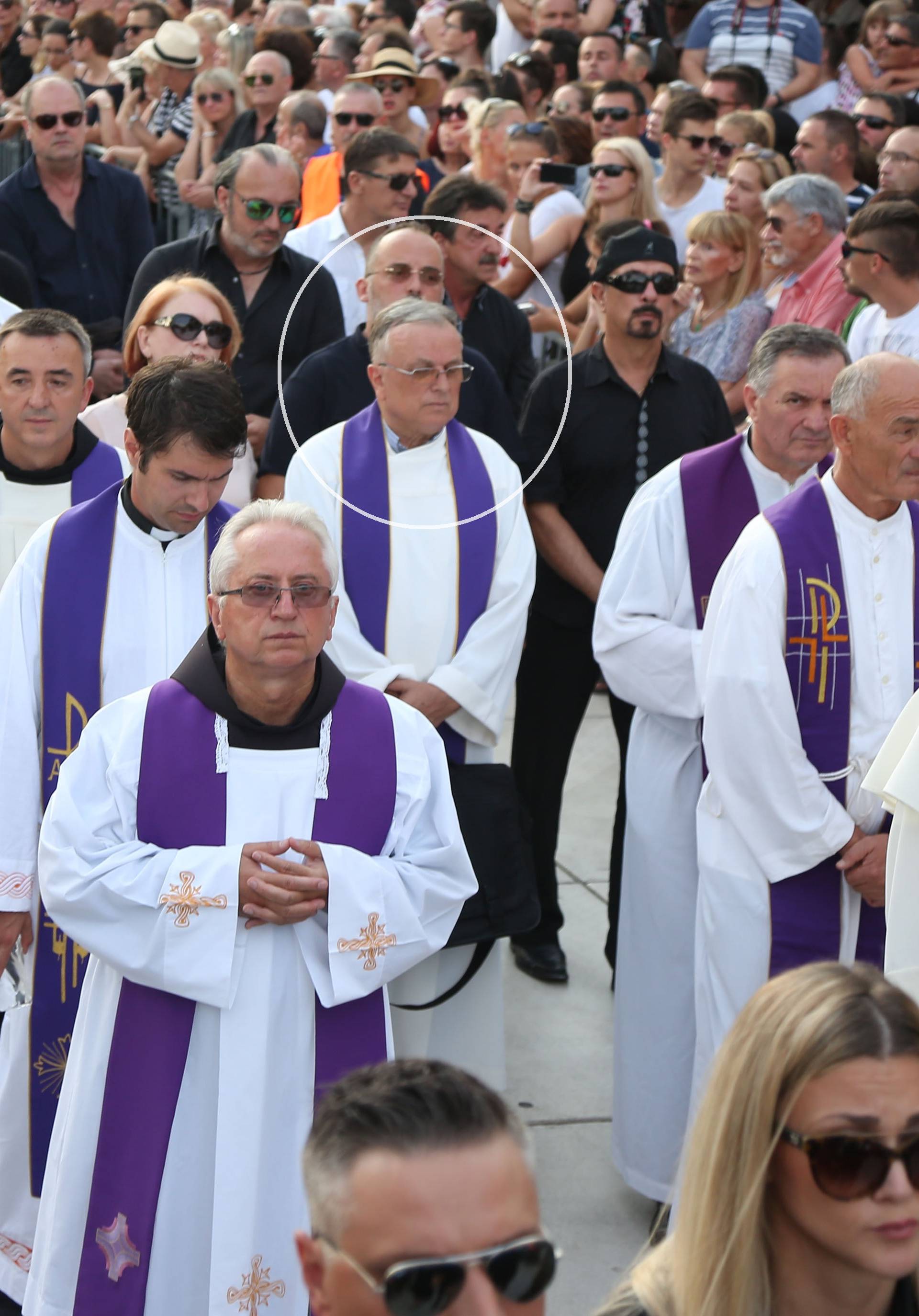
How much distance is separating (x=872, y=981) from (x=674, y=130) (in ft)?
22.1

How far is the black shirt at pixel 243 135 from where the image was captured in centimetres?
921

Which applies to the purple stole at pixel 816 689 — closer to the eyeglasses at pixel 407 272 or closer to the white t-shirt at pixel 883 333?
the eyeglasses at pixel 407 272

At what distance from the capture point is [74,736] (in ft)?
13.2

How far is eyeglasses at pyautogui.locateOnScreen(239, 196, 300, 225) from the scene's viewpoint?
20.4 feet

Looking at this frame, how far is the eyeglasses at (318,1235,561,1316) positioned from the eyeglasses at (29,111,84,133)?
641 cm

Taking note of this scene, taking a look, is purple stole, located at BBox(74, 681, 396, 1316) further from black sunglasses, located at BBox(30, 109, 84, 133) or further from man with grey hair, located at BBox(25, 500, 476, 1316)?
black sunglasses, located at BBox(30, 109, 84, 133)

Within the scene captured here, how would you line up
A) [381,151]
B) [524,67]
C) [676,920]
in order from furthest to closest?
[524,67]
[381,151]
[676,920]

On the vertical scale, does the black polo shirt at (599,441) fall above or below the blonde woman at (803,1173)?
above

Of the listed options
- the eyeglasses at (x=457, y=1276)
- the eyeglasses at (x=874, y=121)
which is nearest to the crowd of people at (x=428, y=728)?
Result: the eyeglasses at (x=457, y=1276)

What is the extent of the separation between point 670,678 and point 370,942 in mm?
1486

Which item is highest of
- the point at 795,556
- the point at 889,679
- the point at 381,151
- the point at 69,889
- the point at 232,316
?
the point at 381,151

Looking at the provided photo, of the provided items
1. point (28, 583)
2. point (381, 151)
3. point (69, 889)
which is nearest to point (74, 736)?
point (28, 583)

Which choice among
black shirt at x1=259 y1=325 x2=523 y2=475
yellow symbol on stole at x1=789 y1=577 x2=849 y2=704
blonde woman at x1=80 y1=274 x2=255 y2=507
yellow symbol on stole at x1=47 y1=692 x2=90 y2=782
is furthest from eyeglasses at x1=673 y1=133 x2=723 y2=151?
yellow symbol on stole at x1=47 y1=692 x2=90 y2=782

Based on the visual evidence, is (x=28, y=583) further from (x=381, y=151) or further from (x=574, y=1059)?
(x=381, y=151)
